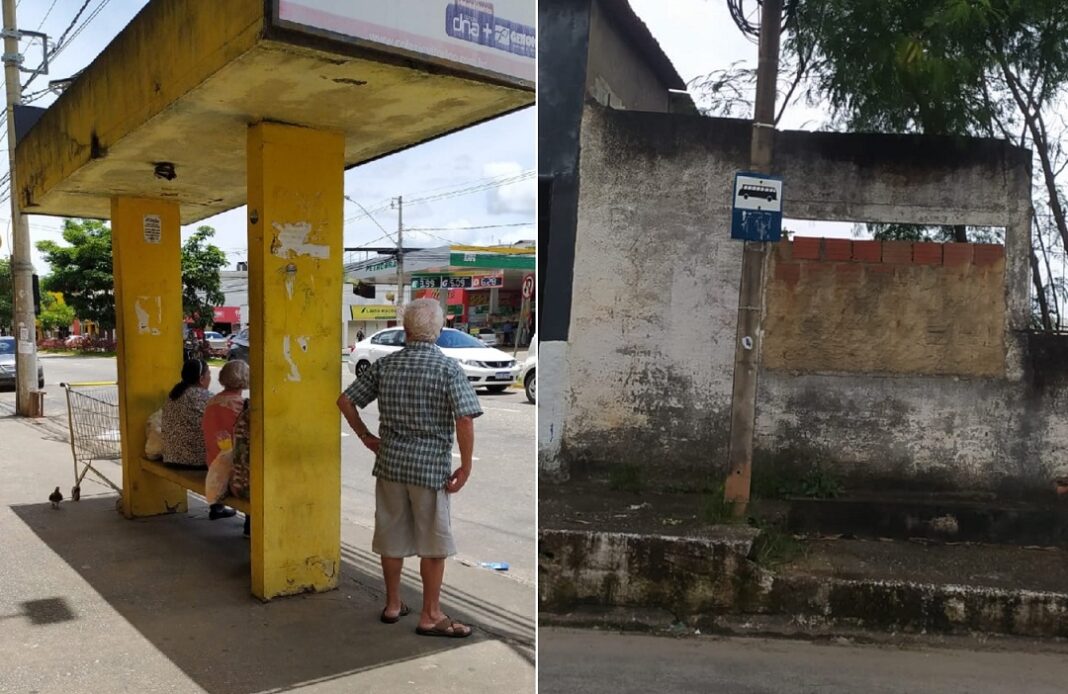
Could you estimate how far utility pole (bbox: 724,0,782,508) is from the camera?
16.7ft

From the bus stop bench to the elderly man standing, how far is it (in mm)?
1040

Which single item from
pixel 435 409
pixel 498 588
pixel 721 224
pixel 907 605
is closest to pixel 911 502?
pixel 907 605

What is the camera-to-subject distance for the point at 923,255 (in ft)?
19.4

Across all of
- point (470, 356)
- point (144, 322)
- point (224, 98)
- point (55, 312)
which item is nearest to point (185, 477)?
point (144, 322)

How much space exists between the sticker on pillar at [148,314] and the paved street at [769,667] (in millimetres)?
3495

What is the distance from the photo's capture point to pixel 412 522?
13.6 ft

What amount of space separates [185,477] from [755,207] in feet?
11.7

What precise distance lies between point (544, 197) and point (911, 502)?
9.60 feet

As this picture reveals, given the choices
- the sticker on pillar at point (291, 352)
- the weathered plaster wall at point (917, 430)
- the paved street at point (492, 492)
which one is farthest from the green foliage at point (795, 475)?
the sticker on pillar at point (291, 352)

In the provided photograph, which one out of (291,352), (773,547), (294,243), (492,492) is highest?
(294,243)

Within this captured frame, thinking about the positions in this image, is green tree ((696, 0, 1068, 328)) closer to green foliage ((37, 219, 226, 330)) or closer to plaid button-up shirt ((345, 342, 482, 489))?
plaid button-up shirt ((345, 342, 482, 489))

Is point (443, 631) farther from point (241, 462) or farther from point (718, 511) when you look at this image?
point (718, 511)

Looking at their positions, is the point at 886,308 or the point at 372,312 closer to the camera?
the point at 886,308

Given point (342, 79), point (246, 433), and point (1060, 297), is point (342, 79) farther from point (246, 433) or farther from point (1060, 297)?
point (1060, 297)
